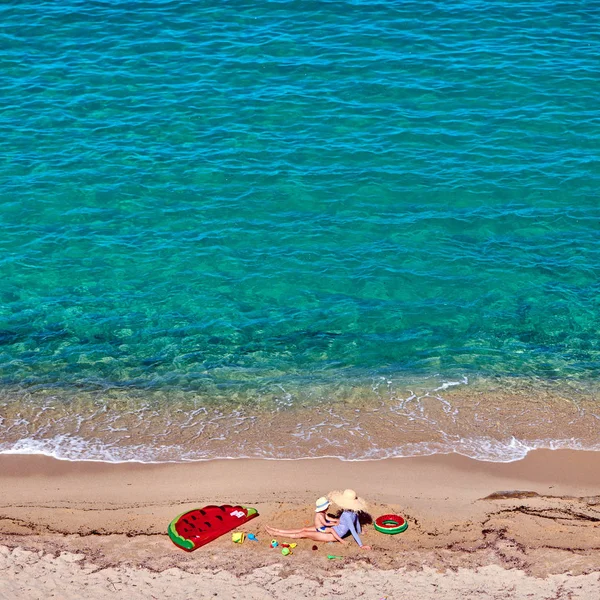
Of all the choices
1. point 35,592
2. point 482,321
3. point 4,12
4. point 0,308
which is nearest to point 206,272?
point 0,308

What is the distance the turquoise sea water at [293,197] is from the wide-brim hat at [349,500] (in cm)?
410

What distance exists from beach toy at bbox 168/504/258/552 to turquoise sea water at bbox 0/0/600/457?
3.99 m

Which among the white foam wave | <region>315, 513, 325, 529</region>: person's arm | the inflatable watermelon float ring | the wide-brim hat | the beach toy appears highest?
the wide-brim hat

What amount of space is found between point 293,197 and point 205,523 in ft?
41.8

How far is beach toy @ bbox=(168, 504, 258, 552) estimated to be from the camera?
1552 cm

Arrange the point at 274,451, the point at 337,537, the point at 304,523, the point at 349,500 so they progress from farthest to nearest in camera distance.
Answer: the point at 274,451 < the point at 304,523 < the point at 349,500 < the point at 337,537

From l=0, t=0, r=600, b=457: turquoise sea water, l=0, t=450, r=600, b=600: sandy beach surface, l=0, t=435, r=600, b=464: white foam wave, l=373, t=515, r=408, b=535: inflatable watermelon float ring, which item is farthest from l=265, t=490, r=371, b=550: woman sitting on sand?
l=0, t=0, r=600, b=457: turquoise sea water

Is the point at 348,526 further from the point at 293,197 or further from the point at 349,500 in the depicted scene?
the point at 293,197

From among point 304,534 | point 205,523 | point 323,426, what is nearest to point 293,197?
point 323,426

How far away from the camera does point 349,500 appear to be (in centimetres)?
1595

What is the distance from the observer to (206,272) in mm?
24016

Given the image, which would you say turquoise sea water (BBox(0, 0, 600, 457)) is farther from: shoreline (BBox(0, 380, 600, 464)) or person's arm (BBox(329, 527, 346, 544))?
person's arm (BBox(329, 527, 346, 544))

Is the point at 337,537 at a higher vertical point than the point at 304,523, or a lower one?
higher

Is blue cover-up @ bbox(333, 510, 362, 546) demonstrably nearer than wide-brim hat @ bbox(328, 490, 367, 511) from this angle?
Yes
